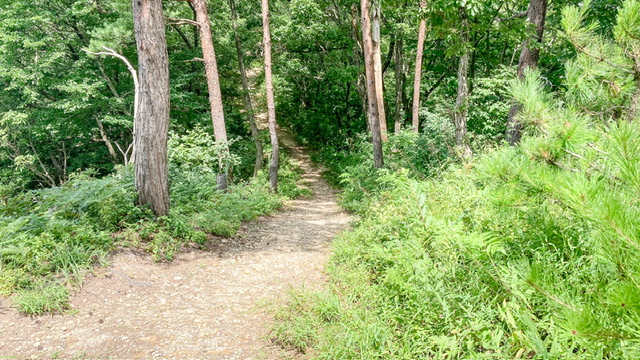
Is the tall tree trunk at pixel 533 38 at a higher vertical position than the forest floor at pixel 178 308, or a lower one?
higher

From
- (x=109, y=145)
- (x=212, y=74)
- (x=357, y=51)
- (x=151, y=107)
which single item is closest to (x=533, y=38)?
(x=151, y=107)

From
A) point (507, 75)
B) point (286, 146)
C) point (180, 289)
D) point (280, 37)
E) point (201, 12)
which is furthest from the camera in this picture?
point (286, 146)

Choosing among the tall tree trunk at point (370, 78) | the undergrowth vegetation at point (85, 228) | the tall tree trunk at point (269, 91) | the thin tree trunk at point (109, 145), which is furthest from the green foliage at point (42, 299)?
the thin tree trunk at point (109, 145)

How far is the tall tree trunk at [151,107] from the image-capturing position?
5742 millimetres

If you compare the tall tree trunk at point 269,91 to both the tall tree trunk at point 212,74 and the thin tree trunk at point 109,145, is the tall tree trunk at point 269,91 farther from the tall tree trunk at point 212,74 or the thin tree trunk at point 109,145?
the thin tree trunk at point 109,145

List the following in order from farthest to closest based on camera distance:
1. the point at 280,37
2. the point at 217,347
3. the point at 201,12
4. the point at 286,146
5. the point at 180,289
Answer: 1. the point at 286,146
2. the point at 280,37
3. the point at 201,12
4. the point at 180,289
5. the point at 217,347

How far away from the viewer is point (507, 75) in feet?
38.7

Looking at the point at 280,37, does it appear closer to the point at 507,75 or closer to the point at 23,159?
the point at 507,75

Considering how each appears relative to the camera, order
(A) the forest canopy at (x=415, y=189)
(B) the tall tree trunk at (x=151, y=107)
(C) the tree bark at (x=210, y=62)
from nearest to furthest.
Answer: (A) the forest canopy at (x=415, y=189)
(B) the tall tree trunk at (x=151, y=107)
(C) the tree bark at (x=210, y=62)

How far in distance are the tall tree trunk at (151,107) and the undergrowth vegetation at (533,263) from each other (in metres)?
3.51

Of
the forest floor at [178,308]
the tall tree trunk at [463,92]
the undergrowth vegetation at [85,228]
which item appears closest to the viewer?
the forest floor at [178,308]

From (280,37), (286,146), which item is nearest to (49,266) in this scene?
(280,37)

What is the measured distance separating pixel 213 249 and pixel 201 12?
6885 mm

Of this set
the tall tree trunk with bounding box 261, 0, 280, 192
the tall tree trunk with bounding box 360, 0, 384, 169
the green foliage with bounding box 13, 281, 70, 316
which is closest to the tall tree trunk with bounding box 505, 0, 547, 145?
the tall tree trunk with bounding box 360, 0, 384, 169
